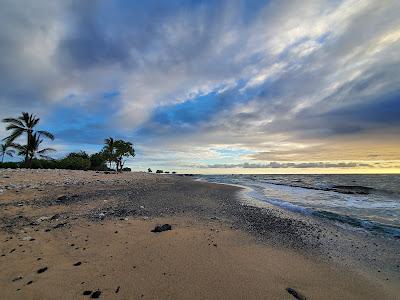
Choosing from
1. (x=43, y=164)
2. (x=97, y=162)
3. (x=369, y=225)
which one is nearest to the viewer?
(x=369, y=225)

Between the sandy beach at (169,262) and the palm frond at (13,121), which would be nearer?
the sandy beach at (169,262)

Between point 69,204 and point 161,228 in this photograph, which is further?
point 69,204

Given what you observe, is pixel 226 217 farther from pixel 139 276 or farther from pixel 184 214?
pixel 139 276

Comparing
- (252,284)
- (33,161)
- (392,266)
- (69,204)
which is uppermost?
(33,161)

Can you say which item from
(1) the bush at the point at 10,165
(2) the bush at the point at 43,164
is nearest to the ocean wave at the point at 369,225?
(1) the bush at the point at 10,165

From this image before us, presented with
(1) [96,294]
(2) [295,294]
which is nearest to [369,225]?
(2) [295,294]

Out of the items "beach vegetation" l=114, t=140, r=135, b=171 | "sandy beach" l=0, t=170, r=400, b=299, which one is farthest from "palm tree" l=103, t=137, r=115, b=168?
"sandy beach" l=0, t=170, r=400, b=299

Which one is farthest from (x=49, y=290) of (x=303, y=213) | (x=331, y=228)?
(x=303, y=213)

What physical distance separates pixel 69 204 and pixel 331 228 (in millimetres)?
11410

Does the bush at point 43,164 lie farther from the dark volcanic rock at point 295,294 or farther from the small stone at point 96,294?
the dark volcanic rock at point 295,294

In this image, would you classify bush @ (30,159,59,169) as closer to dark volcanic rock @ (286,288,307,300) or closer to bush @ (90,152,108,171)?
bush @ (90,152,108,171)

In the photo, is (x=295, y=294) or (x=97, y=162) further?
(x=97, y=162)

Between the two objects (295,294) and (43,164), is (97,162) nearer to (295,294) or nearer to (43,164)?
(43,164)

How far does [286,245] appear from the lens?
686 centimetres
